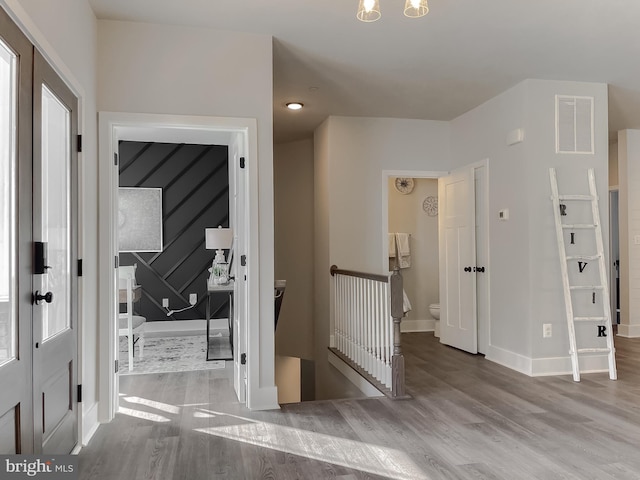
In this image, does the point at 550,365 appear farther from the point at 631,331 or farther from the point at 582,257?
the point at 631,331

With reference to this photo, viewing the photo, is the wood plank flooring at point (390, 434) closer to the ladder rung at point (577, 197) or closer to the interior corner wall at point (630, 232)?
the ladder rung at point (577, 197)

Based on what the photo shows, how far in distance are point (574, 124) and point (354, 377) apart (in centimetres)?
319

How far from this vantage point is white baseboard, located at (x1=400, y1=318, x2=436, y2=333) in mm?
6898

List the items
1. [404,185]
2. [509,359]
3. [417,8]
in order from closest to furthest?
[417,8] < [509,359] < [404,185]

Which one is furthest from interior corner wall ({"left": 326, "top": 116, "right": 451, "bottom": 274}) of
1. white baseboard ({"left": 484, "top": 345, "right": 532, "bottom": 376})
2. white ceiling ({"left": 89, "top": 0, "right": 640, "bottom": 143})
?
white baseboard ({"left": 484, "top": 345, "right": 532, "bottom": 376})

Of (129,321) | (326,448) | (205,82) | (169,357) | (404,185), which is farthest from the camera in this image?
(404,185)

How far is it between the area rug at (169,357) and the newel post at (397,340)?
1.94 meters

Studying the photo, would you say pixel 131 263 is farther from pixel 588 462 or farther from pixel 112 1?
pixel 588 462

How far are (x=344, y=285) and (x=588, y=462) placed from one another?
2970 mm

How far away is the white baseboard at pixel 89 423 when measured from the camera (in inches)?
111

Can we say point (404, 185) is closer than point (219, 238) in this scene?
No

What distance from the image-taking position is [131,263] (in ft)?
22.4

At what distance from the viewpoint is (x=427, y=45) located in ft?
12.1

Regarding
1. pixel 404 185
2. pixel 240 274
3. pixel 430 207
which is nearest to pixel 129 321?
pixel 240 274
